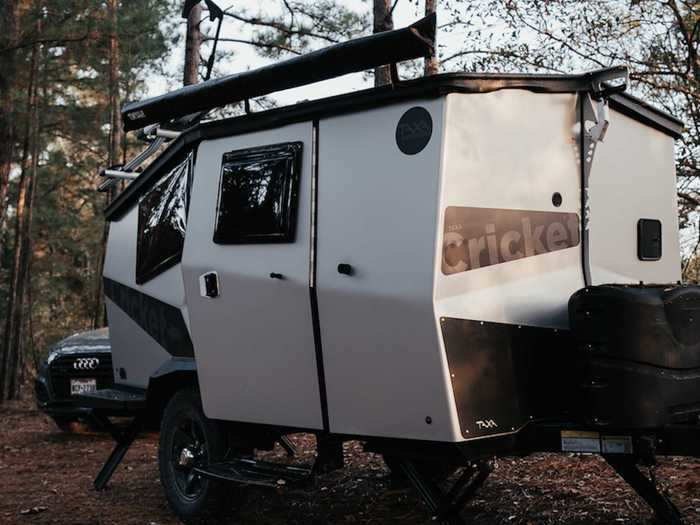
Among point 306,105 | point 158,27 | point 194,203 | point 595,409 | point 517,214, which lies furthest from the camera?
point 158,27

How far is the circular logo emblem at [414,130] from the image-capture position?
500 centimetres

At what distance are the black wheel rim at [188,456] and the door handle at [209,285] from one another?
1088 mm

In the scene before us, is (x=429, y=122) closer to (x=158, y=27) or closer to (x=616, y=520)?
(x=616, y=520)

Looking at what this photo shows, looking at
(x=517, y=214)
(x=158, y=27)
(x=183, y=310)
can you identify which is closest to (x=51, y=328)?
(x=158, y=27)

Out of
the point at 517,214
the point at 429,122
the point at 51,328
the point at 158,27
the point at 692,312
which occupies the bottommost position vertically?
the point at 51,328

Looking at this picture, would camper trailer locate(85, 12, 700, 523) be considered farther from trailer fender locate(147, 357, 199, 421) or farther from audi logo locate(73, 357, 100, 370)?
audi logo locate(73, 357, 100, 370)

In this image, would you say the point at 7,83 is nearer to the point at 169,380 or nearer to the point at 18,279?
the point at 18,279

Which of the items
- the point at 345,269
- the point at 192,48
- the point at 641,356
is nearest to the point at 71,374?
the point at 345,269

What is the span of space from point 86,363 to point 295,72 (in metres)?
5.88

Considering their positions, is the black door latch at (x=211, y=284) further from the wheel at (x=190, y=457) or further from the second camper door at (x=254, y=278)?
the wheel at (x=190, y=457)

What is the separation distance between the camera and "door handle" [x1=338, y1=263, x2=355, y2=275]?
5.33m

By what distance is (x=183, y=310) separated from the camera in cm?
685

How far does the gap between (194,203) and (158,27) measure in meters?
14.9

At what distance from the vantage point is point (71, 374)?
10641mm
